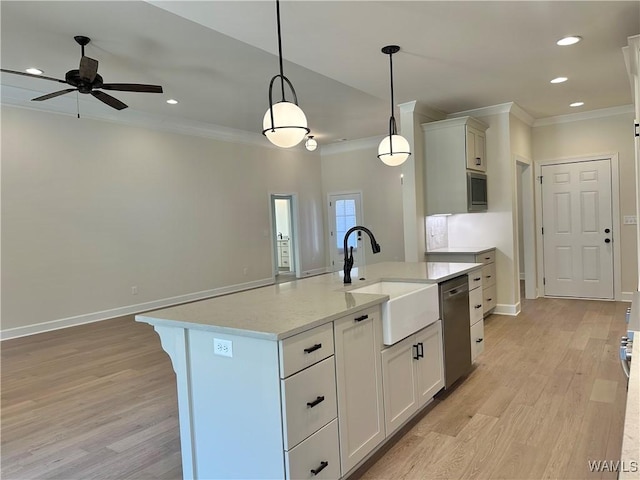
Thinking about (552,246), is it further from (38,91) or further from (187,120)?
(38,91)

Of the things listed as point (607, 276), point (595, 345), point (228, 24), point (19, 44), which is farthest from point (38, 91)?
point (607, 276)

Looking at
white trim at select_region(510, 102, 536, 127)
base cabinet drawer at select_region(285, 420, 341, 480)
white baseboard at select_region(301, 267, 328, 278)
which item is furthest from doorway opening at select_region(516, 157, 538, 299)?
base cabinet drawer at select_region(285, 420, 341, 480)

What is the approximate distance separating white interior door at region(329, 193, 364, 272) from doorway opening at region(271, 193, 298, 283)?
952 mm

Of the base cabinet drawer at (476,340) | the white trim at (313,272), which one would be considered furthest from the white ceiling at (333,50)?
the white trim at (313,272)

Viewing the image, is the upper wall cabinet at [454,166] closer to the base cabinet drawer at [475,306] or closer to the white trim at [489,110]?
the white trim at [489,110]

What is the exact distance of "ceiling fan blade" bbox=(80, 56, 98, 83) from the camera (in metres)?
3.44

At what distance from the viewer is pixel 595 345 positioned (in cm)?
408

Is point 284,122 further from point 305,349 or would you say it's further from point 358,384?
point 358,384

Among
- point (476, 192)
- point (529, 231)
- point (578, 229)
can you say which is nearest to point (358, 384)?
point (476, 192)

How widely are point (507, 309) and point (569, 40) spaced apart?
3259mm

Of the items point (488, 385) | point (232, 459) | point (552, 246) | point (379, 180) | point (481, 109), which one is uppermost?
point (481, 109)

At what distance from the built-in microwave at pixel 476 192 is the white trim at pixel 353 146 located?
3379mm

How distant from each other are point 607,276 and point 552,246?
2.64ft

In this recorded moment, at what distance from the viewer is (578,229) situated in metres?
6.23
